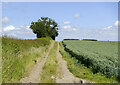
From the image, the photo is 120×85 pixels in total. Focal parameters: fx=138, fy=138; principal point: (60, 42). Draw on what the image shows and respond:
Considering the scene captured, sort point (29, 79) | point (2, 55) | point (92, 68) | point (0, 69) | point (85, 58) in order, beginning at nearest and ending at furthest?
point (0, 69) → point (2, 55) → point (29, 79) → point (92, 68) → point (85, 58)

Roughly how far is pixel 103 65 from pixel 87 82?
2.37 meters

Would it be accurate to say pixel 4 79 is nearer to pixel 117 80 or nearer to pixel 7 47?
pixel 7 47

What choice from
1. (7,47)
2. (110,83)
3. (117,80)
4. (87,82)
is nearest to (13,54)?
(7,47)

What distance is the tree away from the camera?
201 feet

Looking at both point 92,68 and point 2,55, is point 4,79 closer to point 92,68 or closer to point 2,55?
point 2,55

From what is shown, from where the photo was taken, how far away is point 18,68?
897 cm

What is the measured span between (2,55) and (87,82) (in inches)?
193

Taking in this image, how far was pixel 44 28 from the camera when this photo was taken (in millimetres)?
62938

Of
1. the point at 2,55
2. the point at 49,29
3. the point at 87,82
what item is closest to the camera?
the point at 2,55

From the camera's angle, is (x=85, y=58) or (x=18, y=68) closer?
(x=18, y=68)

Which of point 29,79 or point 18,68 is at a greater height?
point 18,68

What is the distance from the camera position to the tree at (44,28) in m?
61.3

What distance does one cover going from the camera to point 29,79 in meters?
8.70

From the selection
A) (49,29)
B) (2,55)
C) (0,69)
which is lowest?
(49,29)
